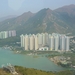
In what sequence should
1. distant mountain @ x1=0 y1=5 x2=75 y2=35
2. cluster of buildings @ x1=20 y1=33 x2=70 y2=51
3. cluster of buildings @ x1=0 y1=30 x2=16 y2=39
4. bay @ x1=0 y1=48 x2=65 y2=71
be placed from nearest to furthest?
bay @ x1=0 y1=48 x2=65 y2=71, cluster of buildings @ x1=20 y1=33 x2=70 y2=51, cluster of buildings @ x1=0 y1=30 x2=16 y2=39, distant mountain @ x1=0 y1=5 x2=75 y2=35

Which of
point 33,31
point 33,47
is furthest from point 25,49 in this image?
point 33,31

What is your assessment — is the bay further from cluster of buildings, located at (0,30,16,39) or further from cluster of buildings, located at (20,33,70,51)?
cluster of buildings, located at (0,30,16,39)

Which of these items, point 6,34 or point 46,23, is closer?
point 6,34

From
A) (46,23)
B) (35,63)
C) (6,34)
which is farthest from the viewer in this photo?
(46,23)

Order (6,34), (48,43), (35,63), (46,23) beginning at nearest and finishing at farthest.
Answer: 1. (35,63)
2. (48,43)
3. (6,34)
4. (46,23)

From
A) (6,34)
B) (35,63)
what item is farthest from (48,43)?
(6,34)

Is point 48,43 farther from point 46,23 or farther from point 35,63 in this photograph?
point 46,23

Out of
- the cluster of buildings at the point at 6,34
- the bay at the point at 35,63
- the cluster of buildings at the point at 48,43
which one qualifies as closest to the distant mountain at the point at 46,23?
→ the cluster of buildings at the point at 6,34

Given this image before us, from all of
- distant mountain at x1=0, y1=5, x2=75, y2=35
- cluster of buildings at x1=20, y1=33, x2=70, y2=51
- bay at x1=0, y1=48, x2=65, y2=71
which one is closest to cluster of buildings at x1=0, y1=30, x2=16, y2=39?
distant mountain at x1=0, y1=5, x2=75, y2=35

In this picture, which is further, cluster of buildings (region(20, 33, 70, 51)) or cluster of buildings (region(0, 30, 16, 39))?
cluster of buildings (region(0, 30, 16, 39))
